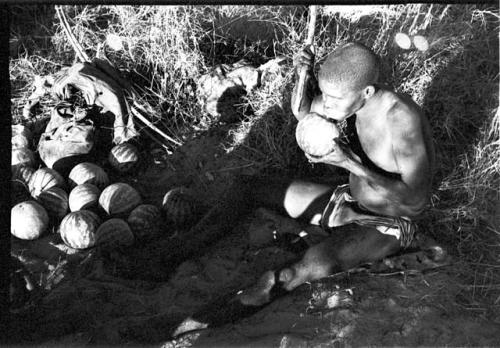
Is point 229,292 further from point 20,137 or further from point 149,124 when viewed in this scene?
point 20,137

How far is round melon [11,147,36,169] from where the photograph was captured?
17.1 ft

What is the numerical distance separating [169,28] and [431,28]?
262cm

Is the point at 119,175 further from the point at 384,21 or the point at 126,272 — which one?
the point at 384,21

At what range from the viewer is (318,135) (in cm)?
366

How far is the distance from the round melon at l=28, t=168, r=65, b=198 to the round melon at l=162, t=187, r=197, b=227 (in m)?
0.95

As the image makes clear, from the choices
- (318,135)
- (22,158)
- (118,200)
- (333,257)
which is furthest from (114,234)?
(318,135)

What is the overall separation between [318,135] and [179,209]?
1.54 meters

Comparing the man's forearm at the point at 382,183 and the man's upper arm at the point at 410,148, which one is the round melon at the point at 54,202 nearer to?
the man's forearm at the point at 382,183

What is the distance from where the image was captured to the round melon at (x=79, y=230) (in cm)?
446

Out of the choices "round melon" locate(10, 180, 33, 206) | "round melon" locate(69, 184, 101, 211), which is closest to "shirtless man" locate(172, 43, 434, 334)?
"round melon" locate(69, 184, 101, 211)

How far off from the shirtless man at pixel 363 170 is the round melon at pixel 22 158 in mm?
2442

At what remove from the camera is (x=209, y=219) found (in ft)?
15.3

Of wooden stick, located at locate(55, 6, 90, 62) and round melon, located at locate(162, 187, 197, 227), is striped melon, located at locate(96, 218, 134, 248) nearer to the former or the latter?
round melon, located at locate(162, 187, 197, 227)

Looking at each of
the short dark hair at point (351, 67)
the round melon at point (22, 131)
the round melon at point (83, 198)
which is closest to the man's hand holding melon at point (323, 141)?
the short dark hair at point (351, 67)
